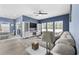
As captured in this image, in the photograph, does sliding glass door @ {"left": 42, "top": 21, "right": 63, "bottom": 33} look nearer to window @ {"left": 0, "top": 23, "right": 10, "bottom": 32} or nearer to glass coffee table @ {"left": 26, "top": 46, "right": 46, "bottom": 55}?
glass coffee table @ {"left": 26, "top": 46, "right": 46, "bottom": 55}

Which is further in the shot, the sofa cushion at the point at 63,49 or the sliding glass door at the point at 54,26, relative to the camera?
the sliding glass door at the point at 54,26

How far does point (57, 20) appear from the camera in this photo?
1896 mm

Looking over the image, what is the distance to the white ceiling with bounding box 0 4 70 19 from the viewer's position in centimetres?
174

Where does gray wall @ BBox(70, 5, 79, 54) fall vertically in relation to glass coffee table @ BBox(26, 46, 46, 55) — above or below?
above

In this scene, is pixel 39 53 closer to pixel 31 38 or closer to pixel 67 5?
pixel 31 38

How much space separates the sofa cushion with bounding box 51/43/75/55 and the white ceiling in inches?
24.8

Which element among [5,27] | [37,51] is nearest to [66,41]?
[37,51]

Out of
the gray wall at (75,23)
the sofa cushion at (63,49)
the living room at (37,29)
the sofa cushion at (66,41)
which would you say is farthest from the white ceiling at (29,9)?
the sofa cushion at (63,49)

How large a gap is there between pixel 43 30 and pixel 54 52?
1.55 feet

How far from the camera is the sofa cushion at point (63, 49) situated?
62.5 inches

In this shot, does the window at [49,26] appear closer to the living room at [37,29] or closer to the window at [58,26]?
the living room at [37,29]

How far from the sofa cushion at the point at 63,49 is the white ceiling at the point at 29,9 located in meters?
0.63

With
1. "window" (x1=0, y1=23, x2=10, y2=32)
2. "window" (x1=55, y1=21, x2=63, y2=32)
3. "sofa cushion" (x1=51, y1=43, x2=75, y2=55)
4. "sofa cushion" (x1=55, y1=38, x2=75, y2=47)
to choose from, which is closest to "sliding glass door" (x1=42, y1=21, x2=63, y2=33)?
"window" (x1=55, y1=21, x2=63, y2=32)
